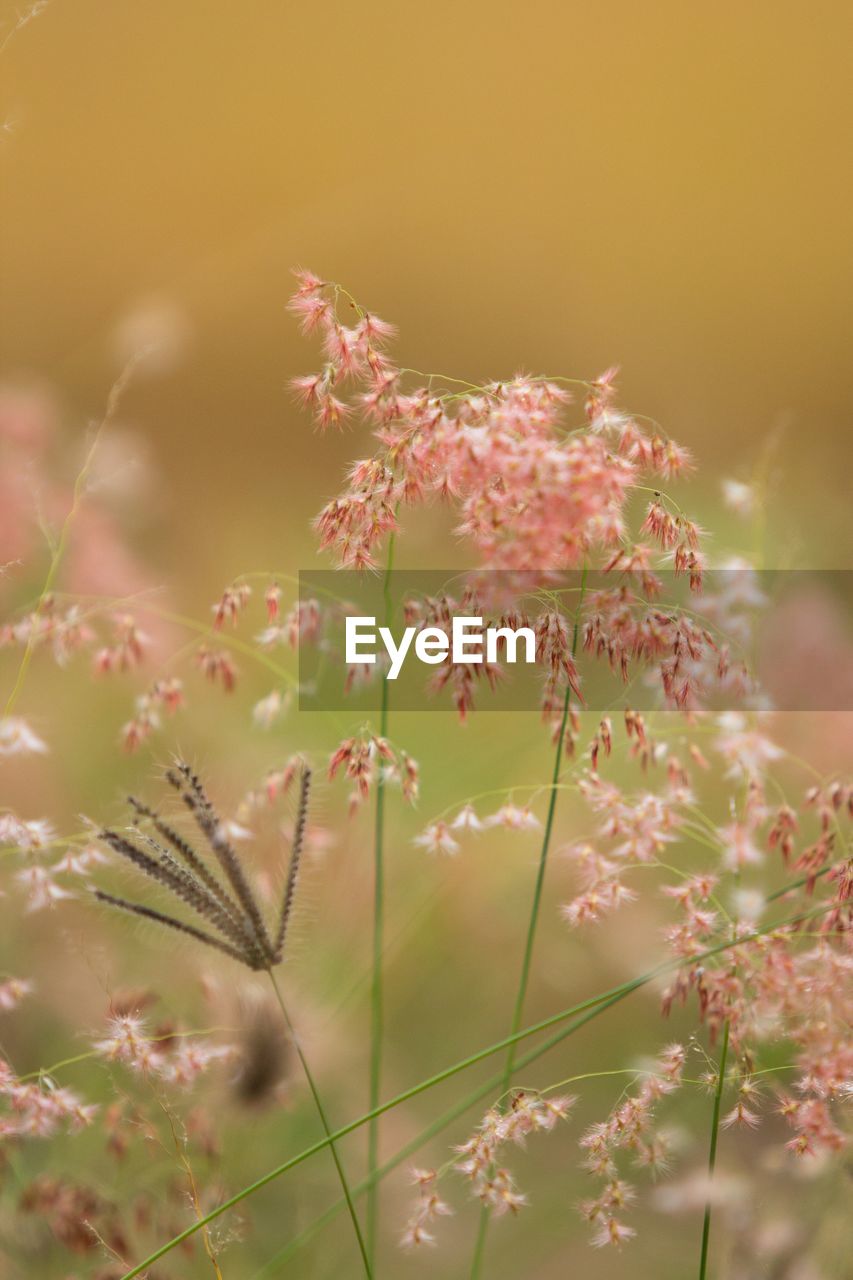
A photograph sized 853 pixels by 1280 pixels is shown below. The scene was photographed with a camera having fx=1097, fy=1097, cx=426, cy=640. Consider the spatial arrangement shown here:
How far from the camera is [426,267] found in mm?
1157

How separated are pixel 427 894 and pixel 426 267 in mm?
645

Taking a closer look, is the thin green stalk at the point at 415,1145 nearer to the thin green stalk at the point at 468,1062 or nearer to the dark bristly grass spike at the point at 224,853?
the thin green stalk at the point at 468,1062

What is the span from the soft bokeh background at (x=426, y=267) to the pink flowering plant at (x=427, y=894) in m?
0.01

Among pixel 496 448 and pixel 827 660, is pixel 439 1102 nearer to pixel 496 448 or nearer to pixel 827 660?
pixel 827 660

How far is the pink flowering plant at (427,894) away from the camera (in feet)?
2.37

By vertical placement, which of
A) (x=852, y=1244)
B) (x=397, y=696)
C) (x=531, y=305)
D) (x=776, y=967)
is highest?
(x=531, y=305)

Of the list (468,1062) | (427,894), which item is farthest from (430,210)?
(468,1062)

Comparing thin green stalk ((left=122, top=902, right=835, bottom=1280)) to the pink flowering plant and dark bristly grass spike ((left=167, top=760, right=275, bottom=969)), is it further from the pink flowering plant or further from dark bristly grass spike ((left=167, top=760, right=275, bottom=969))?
dark bristly grass spike ((left=167, top=760, right=275, bottom=969))

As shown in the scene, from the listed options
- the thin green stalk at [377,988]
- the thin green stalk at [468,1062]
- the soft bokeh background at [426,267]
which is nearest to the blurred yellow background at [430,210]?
the soft bokeh background at [426,267]

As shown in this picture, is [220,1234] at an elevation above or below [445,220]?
below

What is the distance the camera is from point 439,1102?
1055mm

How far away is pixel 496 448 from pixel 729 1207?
67cm

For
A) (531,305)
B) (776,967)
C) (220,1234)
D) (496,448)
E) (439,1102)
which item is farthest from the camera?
(531,305)

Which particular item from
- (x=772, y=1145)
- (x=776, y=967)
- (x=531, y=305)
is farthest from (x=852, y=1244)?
(x=531, y=305)
